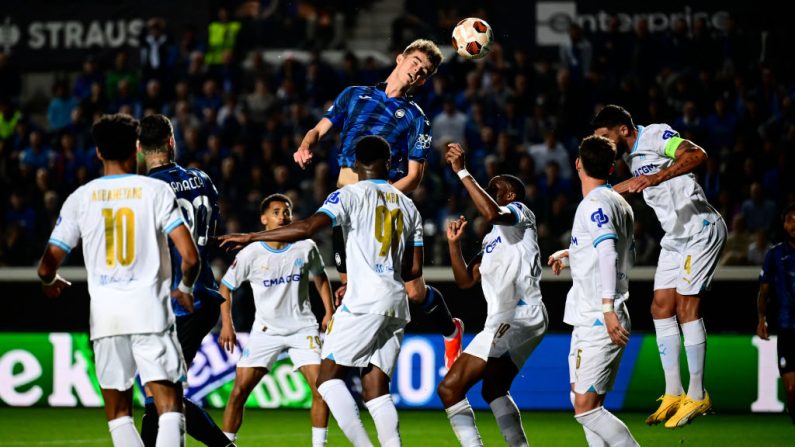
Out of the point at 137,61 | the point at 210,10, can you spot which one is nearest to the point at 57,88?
the point at 137,61

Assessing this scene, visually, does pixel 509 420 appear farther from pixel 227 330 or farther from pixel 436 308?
pixel 227 330

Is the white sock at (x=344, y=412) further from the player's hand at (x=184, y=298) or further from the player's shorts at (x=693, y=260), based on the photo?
the player's shorts at (x=693, y=260)

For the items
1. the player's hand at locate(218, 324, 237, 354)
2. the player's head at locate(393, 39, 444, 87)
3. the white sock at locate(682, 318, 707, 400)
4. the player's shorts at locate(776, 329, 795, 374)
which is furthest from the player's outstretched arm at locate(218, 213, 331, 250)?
the player's shorts at locate(776, 329, 795, 374)

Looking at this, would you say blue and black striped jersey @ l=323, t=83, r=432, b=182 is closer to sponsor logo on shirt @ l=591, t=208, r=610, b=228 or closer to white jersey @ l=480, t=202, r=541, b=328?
white jersey @ l=480, t=202, r=541, b=328

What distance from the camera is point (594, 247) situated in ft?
23.5

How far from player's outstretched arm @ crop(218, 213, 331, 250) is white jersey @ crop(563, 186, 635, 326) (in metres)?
1.59

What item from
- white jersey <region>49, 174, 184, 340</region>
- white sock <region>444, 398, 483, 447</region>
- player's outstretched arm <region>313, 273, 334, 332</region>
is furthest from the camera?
player's outstretched arm <region>313, 273, 334, 332</region>

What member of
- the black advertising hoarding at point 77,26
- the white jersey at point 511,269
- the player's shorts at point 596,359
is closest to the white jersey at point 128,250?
the white jersey at point 511,269

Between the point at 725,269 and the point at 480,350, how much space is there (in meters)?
6.13

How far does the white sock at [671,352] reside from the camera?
868 cm

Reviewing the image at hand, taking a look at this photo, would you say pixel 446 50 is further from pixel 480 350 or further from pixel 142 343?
pixel 142 343

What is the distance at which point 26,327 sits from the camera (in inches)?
536

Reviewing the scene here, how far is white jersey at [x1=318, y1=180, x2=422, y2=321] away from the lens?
274 inches

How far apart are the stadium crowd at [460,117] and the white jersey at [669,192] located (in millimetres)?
4779
